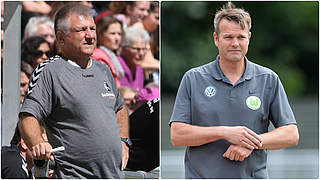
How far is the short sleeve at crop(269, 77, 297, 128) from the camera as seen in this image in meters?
3.85

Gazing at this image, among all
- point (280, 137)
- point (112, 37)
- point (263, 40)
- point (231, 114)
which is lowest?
point (263, 40)

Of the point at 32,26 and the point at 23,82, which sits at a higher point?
the point at 32,26

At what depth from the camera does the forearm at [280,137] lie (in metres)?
3.76

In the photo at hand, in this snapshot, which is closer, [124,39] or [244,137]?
[244,137]

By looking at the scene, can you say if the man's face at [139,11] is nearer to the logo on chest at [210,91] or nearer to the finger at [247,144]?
the logo on chest at [210,91]

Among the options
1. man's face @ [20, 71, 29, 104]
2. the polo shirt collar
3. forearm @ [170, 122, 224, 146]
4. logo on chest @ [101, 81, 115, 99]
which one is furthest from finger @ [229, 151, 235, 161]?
man's face @ [20, 71, 29, 104]

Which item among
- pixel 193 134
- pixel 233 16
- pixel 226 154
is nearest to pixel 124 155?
pixel 193 134

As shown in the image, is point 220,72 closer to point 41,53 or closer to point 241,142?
point 241,142

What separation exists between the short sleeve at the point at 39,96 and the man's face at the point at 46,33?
3.01 ft

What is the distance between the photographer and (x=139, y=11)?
4.98 meters

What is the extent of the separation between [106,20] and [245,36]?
1419 mm

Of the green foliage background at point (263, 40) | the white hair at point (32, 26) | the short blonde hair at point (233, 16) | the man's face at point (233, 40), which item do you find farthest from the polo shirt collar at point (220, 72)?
the green foliage background at point (263, 40)

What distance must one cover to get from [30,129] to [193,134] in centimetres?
99

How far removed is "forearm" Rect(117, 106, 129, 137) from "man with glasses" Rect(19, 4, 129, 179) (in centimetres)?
17
